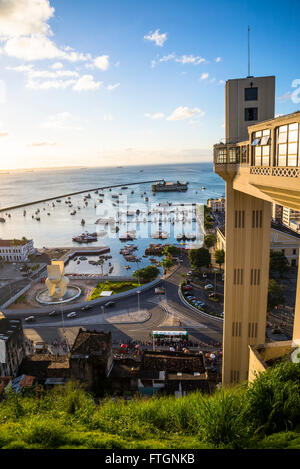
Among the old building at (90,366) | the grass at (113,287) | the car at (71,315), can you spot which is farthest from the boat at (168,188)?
the old building at (90,366)

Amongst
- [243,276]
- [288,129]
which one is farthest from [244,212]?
[288,129]

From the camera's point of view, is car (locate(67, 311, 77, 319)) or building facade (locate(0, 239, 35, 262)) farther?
building facade (locate(0, 239, 35, 262))

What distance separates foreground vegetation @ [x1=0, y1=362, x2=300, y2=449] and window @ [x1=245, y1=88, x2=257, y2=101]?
762cm

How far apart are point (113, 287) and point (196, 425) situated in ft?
68.2

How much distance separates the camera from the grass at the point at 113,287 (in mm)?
24645

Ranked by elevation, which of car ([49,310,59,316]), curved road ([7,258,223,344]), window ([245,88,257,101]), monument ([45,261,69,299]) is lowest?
curved road ([7,258,223,344])

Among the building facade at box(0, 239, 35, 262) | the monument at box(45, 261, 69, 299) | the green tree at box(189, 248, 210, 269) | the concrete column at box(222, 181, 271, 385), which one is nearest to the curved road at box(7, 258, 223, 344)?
the monument at box(45, 261, 69, 299)

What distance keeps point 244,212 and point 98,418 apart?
7.35 metres

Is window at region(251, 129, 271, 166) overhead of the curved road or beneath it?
overhead

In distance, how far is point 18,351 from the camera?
48.5 feet

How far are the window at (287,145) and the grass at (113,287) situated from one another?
68.4 feet

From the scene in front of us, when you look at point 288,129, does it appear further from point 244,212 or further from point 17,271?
point 17,271

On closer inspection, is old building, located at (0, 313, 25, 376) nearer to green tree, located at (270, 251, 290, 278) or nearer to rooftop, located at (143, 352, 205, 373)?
rooftop, located at (143, 352, 205, 373)

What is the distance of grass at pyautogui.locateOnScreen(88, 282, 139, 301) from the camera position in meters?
24.6
